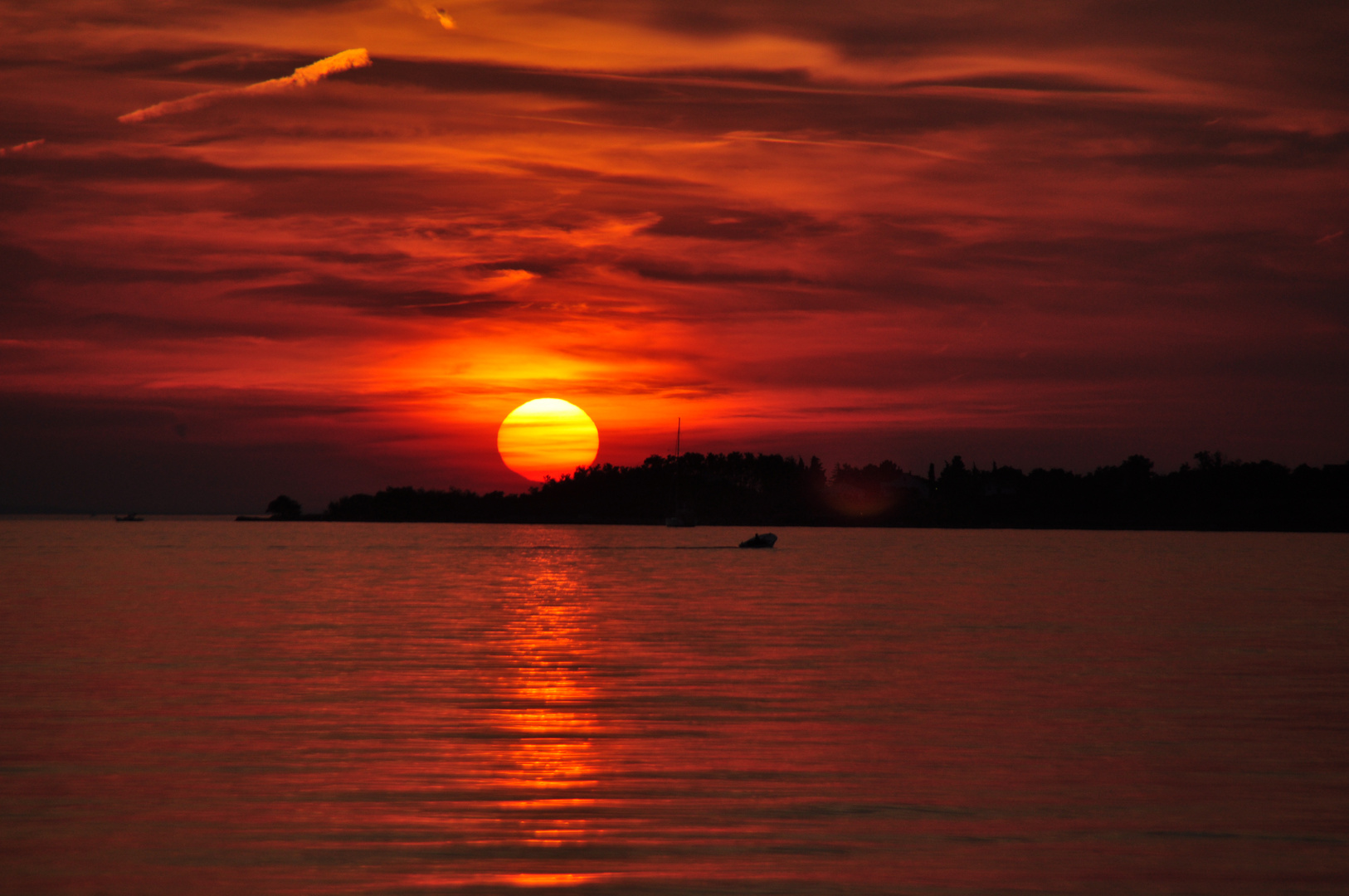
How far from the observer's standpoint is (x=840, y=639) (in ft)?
150

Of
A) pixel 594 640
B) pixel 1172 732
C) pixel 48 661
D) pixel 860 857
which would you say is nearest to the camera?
pixel 860 857

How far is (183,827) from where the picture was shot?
1739 cm

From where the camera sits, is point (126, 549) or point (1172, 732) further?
point (126, 549)

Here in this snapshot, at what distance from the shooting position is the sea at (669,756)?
15.7 meters

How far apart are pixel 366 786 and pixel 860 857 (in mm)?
8635

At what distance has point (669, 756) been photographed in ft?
74.2

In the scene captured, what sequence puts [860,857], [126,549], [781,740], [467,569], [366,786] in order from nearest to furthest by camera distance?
[860,857] < [366,786] < [781,740] < [467,569] < [126,549]

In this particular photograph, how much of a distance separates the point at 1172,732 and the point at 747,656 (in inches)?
631

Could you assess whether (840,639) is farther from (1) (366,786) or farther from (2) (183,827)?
(2) (183,827)

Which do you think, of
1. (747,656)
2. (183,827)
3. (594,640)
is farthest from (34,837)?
(594,640)

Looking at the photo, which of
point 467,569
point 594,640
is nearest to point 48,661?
point 594,640

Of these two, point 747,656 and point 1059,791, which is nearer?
point 1059,791

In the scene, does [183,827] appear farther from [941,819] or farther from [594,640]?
[594,640]

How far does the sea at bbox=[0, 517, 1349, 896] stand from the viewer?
51.4 ft
